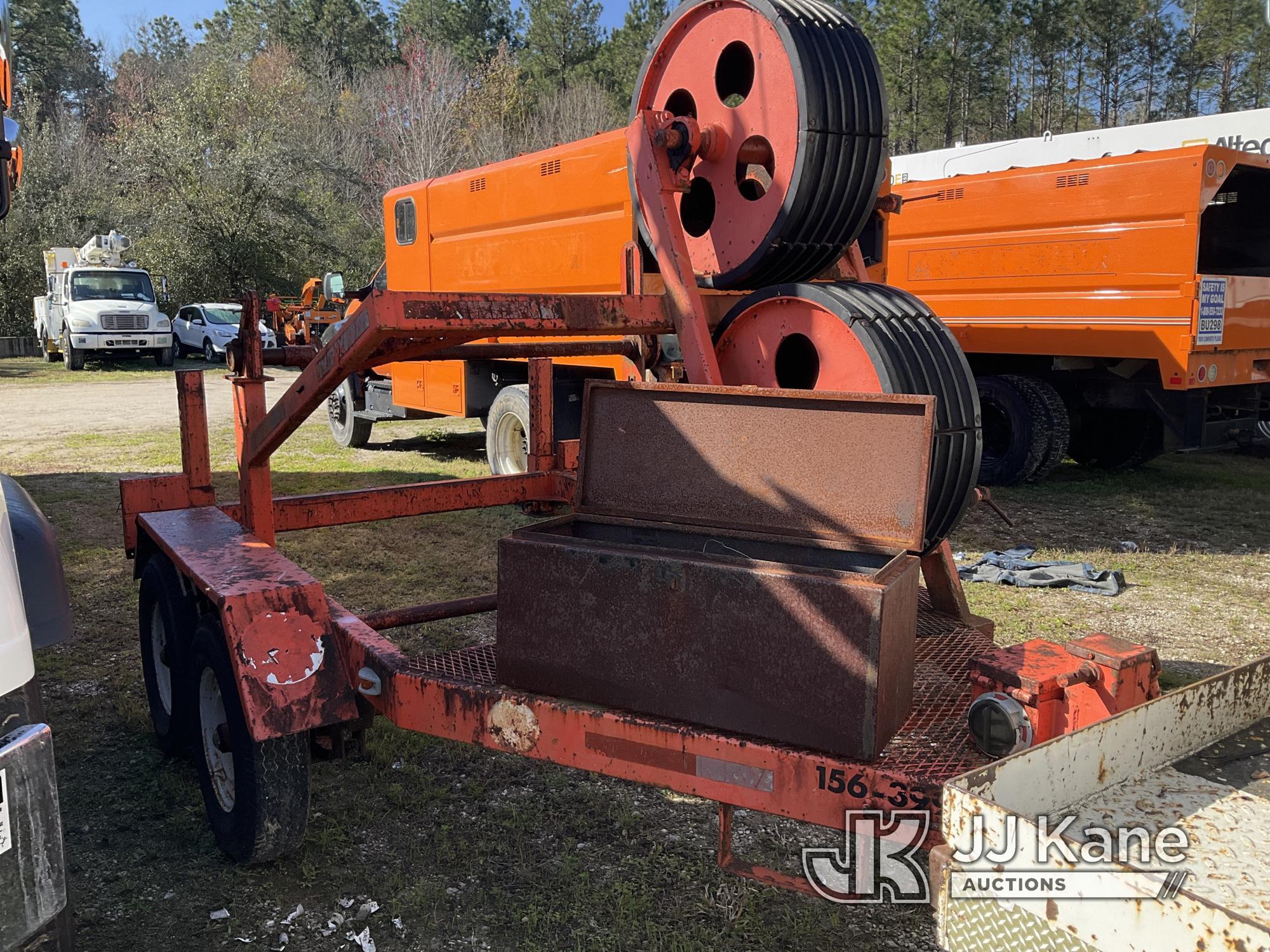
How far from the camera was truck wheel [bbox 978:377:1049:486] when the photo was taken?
8703mm

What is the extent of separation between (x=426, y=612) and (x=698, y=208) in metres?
1.87

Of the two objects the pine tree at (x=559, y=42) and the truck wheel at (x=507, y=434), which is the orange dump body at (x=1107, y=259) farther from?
the pine tree at (x=559, y=42)

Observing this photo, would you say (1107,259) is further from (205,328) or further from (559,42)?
(559,42)

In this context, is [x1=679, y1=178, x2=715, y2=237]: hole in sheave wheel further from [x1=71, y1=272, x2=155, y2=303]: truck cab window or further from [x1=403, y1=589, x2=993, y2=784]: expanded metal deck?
[x1=71, y1=272, x2=155, y2=303]: truck cab window

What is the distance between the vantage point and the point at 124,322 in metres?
22.1

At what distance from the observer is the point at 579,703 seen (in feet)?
8.17

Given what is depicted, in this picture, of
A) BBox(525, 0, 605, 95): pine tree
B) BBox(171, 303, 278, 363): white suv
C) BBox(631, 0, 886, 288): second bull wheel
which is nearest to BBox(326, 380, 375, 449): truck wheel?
BBox(631, 0, 886, 288): second bull wheel

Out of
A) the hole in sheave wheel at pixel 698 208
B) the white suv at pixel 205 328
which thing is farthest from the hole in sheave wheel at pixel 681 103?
the white suv at pixel 205 328

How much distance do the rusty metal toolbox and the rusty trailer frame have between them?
92mm

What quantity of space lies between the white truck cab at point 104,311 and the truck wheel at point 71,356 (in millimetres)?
A: 14

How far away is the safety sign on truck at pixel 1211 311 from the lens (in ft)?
24.9

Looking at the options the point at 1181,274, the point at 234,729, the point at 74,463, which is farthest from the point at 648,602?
the point at 74,463

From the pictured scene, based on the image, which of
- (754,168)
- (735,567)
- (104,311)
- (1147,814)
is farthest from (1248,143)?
(104,311)

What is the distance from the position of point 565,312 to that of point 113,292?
2254 centimetres
